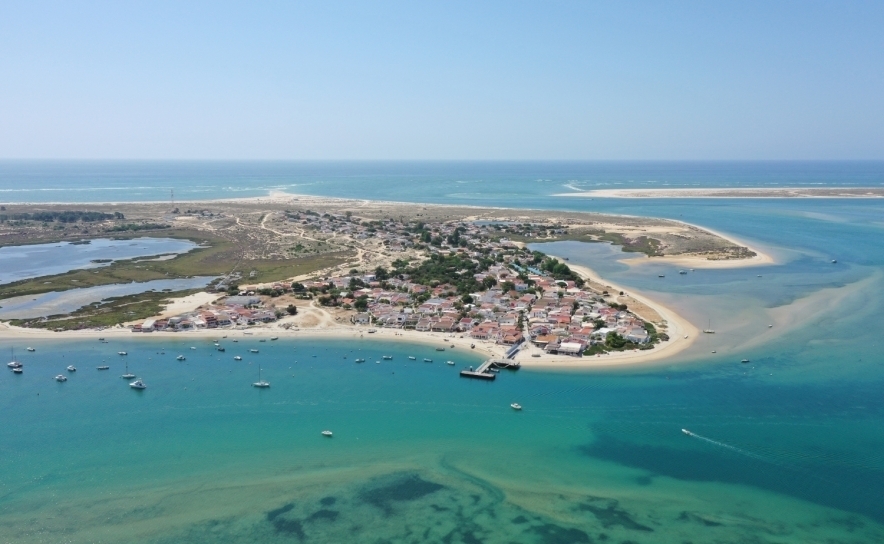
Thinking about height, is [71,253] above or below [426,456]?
above

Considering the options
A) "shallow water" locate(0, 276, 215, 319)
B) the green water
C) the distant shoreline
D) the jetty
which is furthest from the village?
the distant shoreline

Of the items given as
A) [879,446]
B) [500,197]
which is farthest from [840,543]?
[500,197]

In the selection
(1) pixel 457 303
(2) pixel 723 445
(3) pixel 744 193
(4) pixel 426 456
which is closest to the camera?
(4) pixel 426 456

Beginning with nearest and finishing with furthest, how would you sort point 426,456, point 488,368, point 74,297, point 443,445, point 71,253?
point 426,456, point 443,445, point 488,368, point 74,297, point 71,253

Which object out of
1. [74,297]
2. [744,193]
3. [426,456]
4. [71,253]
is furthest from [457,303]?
[744,193]

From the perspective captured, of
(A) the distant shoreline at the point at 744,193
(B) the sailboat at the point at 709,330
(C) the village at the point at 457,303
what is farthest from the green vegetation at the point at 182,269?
(A) the distant shoreline at the point at 744,193

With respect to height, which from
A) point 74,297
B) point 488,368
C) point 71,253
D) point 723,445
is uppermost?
point 71,253

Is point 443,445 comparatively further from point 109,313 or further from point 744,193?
point 744,193

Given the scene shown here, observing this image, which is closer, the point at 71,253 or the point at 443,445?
the point at 443,445
